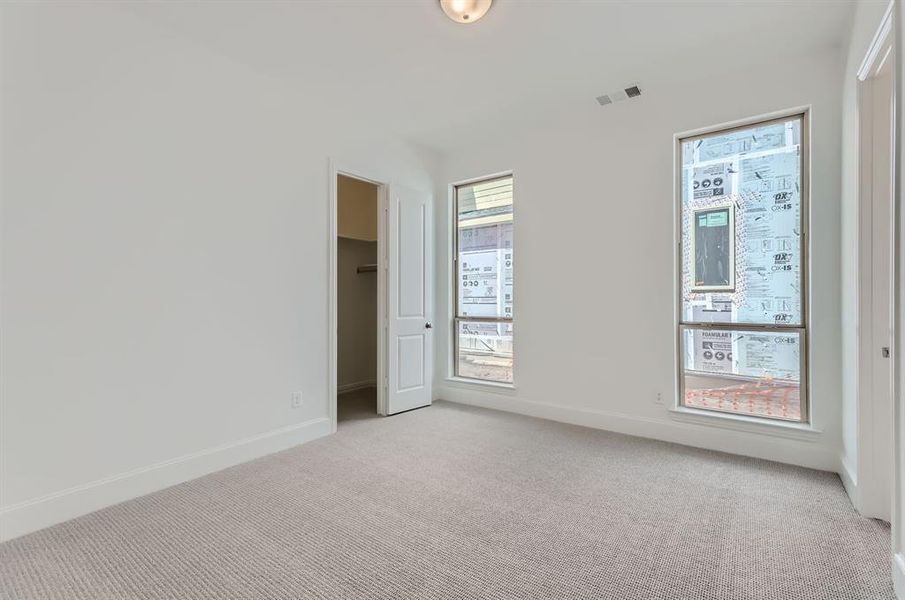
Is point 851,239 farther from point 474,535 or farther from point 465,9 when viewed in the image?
point 474,535

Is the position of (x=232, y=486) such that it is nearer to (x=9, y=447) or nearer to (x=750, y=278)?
(x=9, y=447)

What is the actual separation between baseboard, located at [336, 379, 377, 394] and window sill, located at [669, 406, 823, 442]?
3.69 metres

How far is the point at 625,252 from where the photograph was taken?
3.67 metres

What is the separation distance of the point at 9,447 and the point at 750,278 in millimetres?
4658

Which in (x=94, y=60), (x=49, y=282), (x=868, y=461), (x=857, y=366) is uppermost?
(x=94, y=60)

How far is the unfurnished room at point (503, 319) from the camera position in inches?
76.1

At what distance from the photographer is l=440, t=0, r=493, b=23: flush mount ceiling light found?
2.37m

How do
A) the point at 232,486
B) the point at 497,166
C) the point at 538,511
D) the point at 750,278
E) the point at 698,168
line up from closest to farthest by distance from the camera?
the point at 538,511, the point at 232,486, the point at 750,278, the point at 698,168, the point at 497,166

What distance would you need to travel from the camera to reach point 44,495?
2189 millimetres

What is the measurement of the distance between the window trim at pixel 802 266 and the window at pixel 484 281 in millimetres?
1612

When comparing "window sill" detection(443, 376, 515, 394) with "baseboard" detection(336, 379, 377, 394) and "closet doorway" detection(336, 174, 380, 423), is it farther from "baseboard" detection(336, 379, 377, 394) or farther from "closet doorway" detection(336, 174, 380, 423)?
"baseboard" detection(336, 379, 377, 394)

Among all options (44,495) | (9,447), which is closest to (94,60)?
(9,447)

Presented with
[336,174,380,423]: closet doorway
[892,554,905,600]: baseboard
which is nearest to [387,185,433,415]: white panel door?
[336,174,380,423]: closet doorway

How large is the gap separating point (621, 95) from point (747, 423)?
2765mm
